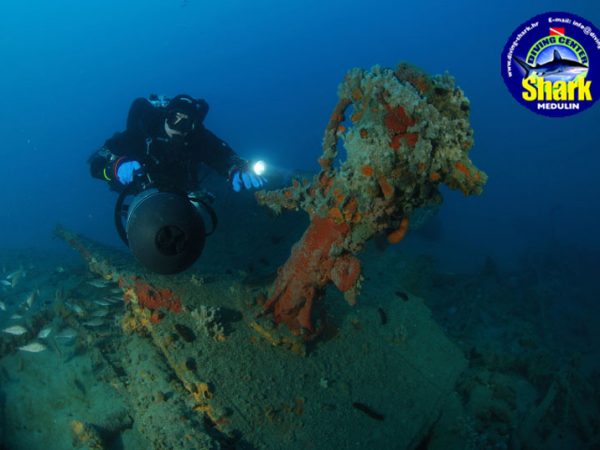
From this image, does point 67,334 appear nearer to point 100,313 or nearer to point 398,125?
point 100,313

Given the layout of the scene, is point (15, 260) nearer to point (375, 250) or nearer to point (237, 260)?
point (237, 260)

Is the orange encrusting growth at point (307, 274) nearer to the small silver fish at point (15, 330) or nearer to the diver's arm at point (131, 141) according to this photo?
the diver's arm at point (131, 141)

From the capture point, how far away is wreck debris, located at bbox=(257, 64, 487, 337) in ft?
8.84

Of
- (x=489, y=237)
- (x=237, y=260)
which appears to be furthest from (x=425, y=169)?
(x=489, y=237)

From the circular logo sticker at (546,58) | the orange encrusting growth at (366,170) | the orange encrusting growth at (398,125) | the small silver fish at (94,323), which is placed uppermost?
the circular logo sticker at (546,58)

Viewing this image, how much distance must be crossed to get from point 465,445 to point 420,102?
12.7ft

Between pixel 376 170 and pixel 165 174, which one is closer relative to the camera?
pixel 376 170

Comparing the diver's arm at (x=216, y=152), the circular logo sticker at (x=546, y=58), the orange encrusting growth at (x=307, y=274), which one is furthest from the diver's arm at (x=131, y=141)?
the circular logo sticker at (x=546, y=58)

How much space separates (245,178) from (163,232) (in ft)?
9.57

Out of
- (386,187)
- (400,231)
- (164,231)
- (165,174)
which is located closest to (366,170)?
(386,187)

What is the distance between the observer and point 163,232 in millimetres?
3418

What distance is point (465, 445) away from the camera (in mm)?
3988

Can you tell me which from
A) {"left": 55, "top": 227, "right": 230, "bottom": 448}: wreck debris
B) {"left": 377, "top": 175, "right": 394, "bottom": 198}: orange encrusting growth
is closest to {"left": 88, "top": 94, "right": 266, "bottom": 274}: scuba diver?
{"left": 55, "top": 227, "right": 230, "bottom": 448}: wreck debris

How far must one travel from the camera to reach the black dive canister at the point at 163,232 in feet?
11.2
